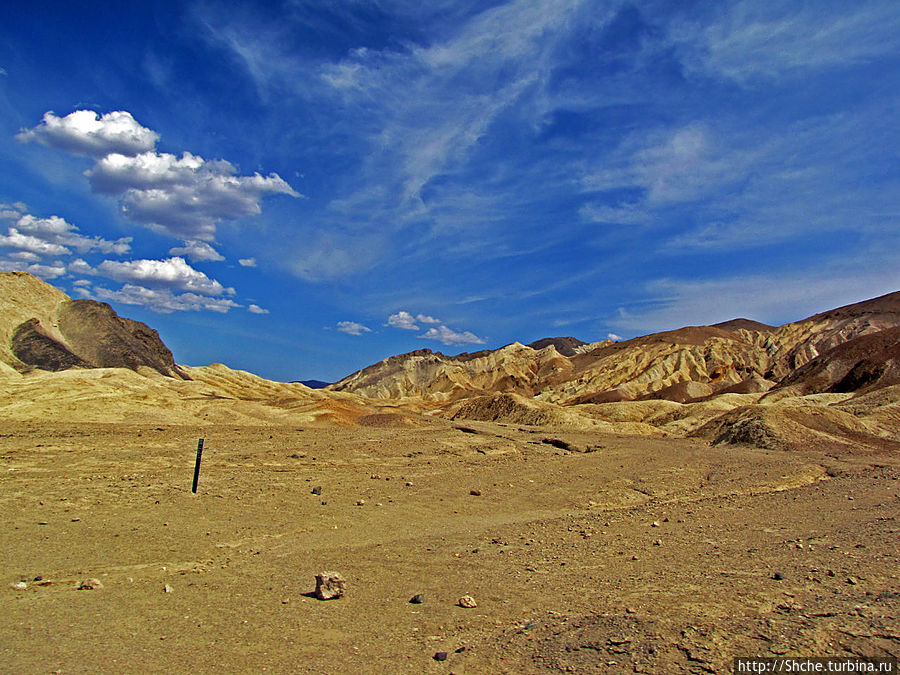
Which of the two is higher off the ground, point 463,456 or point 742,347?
point 742,347

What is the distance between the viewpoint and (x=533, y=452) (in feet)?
81.4

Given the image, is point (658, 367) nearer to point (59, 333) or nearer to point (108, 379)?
point (108, 379)

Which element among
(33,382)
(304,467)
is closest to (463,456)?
(304,467)

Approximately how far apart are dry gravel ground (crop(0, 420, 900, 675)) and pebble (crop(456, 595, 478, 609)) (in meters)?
0.12

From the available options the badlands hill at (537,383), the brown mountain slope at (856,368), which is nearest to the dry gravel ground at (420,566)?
the badlands hill at (537,383)

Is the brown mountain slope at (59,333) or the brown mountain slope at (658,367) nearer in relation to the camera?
the brown mountain slope at (59,333)

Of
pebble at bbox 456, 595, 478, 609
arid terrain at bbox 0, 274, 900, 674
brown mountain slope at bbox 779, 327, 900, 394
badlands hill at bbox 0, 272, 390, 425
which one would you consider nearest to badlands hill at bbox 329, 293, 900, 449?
brown mountain slope at bbox 779, 327, 900, 394

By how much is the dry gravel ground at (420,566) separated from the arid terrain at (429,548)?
42mm

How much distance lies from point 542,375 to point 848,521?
343ft

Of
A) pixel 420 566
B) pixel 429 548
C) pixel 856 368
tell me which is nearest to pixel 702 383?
pixel 856 368

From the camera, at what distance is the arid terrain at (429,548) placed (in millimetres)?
5723

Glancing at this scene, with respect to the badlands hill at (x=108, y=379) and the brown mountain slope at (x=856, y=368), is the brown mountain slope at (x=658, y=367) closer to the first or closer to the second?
the brown mountain slope at (x=856, y=368)

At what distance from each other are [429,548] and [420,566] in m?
1.07

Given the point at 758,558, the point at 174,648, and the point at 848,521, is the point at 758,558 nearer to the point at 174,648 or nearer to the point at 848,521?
the point at 848,521
